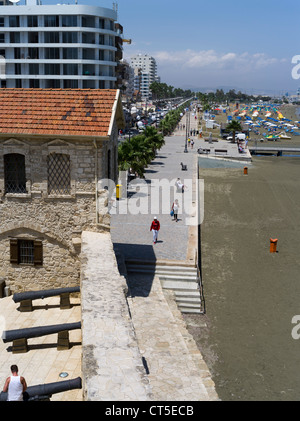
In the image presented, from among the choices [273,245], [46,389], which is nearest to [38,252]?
[46,389]

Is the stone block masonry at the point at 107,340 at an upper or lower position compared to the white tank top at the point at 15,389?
upper

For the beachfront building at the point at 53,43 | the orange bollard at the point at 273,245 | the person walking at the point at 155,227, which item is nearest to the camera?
the person walking at the point at 155,227

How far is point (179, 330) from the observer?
13.4 meters

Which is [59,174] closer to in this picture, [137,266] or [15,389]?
[137,266]

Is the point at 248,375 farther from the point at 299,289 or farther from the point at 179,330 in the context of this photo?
the point at 299,289

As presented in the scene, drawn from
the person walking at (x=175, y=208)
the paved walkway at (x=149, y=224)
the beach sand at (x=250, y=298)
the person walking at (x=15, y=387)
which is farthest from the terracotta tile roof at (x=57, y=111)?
the person walking at (x=175, y=208)

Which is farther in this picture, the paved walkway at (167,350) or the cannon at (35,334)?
the cannon at (35,334)

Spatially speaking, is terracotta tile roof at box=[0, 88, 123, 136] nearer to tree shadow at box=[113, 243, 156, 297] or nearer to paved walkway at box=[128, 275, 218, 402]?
tree shadow at box=[113, 243, 156, 297]

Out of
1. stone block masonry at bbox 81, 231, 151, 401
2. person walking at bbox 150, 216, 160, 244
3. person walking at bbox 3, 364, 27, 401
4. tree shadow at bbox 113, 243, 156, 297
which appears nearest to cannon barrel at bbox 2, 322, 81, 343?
stone block masonry at bbox 81, 231, 151, 401

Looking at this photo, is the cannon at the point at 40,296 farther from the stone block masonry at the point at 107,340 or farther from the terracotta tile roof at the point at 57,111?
the terracotta tile roof at the point at 57,111

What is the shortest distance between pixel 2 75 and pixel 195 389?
53.1m

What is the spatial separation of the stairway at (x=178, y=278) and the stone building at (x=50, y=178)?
2.94m

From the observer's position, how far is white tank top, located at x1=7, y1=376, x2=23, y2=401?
834 centimetres

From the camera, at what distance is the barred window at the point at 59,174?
14.6 meters
